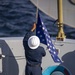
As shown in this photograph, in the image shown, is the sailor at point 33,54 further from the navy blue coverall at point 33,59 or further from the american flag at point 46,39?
the american flag at point 46,39

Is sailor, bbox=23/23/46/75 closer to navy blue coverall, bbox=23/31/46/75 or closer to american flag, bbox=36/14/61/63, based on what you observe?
navy blue coverall, bbox=23/31/46/75

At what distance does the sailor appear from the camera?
896cm

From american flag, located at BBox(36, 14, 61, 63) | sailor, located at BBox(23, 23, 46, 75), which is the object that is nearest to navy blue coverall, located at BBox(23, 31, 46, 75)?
sailor, located at BBox(23, 23, 46, 75)

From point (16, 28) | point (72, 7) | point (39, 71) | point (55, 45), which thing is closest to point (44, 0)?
point (72, 7)

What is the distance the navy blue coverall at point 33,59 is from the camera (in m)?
8.99

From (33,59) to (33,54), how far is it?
10cm

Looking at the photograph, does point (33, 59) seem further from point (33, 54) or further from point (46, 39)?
point (46, 39)

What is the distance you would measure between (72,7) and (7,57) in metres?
1.92

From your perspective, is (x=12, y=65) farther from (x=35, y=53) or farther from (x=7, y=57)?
(x=35, y=53)

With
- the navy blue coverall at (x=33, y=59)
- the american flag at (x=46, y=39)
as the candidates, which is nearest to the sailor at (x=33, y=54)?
the navy blue coverall at (x=33, y=59)

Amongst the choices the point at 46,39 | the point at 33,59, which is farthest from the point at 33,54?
the point at 46,39

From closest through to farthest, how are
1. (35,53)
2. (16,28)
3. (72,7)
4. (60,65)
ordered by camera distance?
(35,53) → (60,65) → (72,7) → (16,28)

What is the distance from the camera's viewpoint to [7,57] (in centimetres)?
965

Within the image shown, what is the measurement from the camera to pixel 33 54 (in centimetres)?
898
